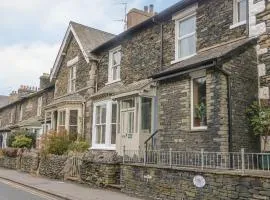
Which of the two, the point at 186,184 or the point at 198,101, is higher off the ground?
the point at 198,101

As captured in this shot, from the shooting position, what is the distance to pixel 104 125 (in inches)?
750

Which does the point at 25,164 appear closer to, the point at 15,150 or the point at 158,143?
the point at 15,150

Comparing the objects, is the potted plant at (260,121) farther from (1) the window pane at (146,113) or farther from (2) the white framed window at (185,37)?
(1) the window pane at (146,113)

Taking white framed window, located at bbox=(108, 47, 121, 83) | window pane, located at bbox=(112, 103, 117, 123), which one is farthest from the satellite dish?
white framed window, located at bbox=(108, 47, 121, 83)

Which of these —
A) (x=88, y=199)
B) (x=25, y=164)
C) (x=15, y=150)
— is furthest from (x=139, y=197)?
(x=15, y=150)

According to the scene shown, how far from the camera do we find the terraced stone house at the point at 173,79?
36.0 feet

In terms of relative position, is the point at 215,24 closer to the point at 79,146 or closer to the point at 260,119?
the point at 260,119

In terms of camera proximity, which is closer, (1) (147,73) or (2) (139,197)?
(2) (139,197)

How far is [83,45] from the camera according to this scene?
22.2 m

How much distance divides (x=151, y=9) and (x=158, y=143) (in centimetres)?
1361

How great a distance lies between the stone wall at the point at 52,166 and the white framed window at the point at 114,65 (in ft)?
17.6

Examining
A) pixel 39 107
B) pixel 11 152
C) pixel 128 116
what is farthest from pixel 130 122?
pixel 39 107

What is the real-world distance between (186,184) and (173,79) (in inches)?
173

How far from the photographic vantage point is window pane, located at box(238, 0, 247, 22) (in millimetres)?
12438
